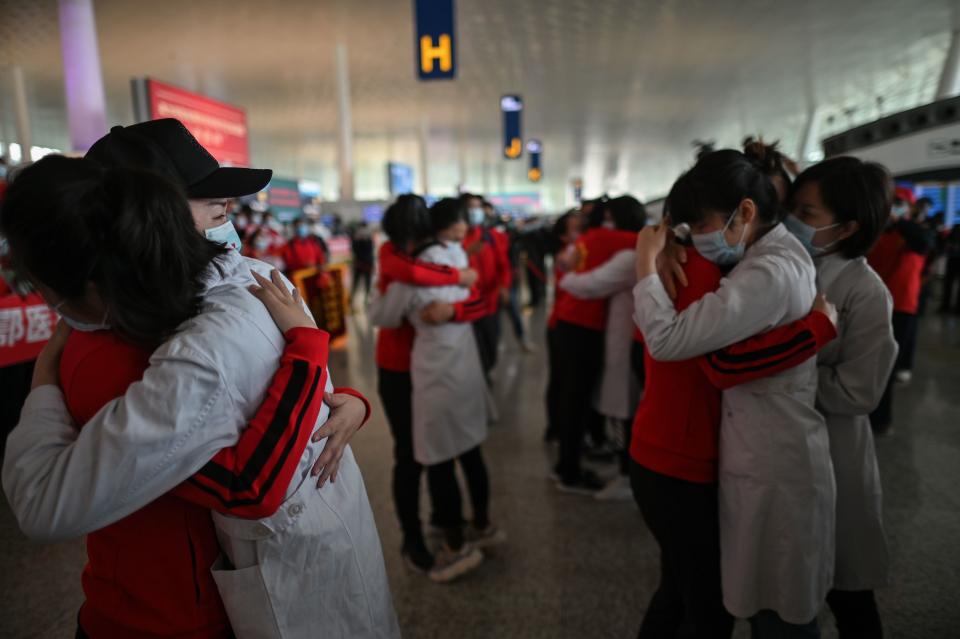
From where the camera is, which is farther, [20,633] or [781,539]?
[20,633]

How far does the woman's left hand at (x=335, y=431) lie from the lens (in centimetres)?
95

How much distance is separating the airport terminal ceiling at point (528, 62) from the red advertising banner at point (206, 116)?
199 centimetres

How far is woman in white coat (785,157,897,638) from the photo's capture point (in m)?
1.42

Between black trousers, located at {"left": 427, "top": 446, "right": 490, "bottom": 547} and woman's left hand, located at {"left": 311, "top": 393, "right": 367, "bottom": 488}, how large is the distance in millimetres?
1395

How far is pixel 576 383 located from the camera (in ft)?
10.0

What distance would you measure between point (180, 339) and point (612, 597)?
2061mm

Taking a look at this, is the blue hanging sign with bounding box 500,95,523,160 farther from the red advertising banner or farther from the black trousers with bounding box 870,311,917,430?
the black trousers with bounding box 870,311,917,430

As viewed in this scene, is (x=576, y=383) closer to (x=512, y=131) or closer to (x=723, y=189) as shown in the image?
(x=723, y=189)

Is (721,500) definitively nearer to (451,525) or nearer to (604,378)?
(451,525)

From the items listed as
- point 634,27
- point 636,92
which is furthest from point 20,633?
point 636,92

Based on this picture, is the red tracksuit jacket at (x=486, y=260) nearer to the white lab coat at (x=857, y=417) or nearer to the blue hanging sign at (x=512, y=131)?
the white lab coat at (x=857, y=417)

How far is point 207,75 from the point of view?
12.5 metres

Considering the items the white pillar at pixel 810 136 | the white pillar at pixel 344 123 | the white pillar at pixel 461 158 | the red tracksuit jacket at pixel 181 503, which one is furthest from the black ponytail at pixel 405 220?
the white pillar at pixel 810 136

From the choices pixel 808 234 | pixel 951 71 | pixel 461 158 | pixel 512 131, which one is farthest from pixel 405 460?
pixel 461 158
